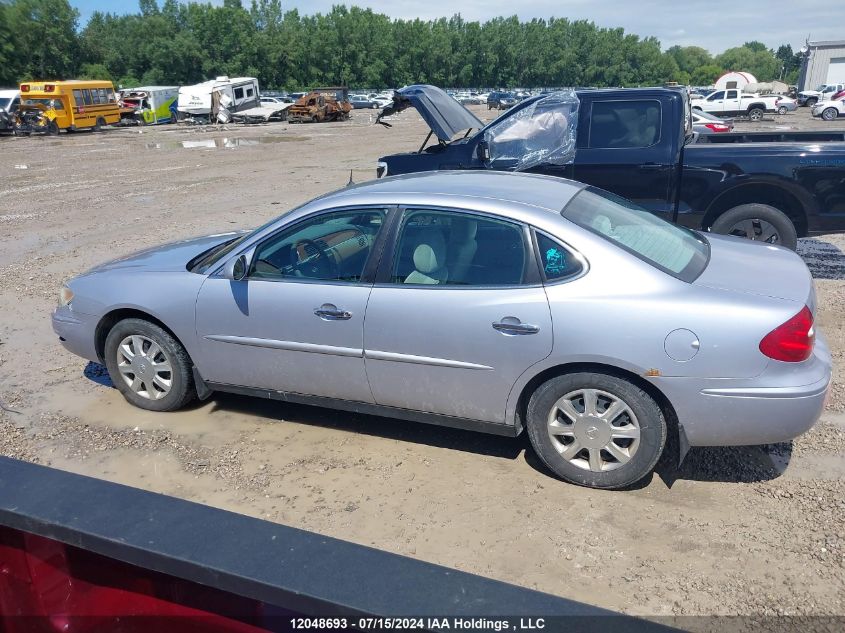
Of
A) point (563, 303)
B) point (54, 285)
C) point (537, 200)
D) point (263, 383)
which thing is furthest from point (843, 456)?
point (54, 285)

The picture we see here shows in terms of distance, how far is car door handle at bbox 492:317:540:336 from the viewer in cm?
370

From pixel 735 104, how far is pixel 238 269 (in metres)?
41.3

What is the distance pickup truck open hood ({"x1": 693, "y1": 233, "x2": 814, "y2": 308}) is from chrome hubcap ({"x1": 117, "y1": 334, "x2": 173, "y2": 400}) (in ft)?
11.3

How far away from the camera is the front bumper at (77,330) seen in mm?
4984

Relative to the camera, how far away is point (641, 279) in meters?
3.64

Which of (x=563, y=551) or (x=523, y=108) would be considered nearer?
(x=563, y=551)

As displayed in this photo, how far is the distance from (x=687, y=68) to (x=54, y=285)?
147985 mm

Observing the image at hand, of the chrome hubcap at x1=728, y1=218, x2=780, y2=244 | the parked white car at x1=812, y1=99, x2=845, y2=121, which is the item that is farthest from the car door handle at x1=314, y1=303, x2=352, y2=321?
the parked white car at x1=812, y1=99, x2=845, y2=121

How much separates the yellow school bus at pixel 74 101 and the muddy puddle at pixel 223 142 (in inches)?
355

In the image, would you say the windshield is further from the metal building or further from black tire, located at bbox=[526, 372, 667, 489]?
the metal building

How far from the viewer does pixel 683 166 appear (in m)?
7.26

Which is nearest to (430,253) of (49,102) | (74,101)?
(49,102)

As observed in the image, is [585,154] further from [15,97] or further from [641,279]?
[15,97]

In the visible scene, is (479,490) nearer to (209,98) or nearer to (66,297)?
(66,297)
